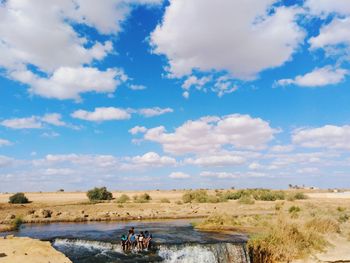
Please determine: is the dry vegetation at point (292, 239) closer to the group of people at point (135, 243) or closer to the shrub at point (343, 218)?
the shrub at point (343, 218)

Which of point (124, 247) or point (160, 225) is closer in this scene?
point (124, 247)

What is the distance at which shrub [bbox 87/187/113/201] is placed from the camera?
79.6m

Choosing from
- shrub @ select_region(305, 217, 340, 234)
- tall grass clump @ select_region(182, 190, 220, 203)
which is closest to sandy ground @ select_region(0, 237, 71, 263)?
shrub @ select_region(305, 217, 340, 234)

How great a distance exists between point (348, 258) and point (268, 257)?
17.9ft

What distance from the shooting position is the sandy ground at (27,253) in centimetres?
2464

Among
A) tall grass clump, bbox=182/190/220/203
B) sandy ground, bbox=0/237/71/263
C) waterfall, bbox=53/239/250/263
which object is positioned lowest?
waterfall, bbox=53/239/250/263

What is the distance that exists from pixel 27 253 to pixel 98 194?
5492 centimetres

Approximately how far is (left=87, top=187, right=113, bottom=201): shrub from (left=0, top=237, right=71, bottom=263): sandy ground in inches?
1999

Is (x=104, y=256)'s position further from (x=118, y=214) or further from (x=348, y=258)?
(x=118, y=214)

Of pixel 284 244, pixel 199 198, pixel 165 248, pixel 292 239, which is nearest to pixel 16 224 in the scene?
pixel 165 248

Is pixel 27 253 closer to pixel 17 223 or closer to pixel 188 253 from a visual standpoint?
pixel 188 253

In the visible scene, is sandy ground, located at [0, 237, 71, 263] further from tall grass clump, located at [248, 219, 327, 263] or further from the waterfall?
tall grass clump, located at [248, 219, 327, 263]

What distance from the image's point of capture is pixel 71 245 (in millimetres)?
31688

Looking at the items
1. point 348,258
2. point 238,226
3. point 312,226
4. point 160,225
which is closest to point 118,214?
point 160,225
